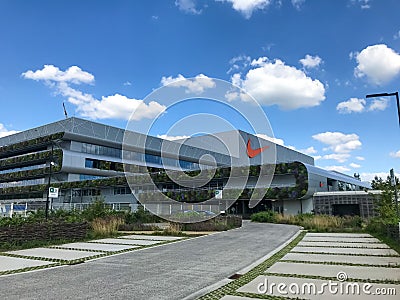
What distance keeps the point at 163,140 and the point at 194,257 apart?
55272 mm

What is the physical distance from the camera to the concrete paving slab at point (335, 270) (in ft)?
25.5

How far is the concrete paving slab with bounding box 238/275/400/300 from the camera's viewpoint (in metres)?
6.08

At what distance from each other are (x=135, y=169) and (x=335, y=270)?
53381 mm

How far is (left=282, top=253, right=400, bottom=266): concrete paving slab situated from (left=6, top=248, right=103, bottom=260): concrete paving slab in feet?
22.6

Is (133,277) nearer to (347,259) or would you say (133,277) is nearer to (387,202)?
(347,259)

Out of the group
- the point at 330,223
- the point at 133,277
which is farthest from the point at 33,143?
the point at 133,277

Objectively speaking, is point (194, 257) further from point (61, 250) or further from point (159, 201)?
point (159, 201)

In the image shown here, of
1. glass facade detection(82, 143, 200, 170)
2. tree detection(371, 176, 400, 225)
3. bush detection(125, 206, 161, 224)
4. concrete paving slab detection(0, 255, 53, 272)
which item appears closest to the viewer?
concrete paving slab detection(0, 255, 53, 272)

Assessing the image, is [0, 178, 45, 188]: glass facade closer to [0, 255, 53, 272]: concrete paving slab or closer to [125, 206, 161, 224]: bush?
[125, 206, 161, 224]: bush

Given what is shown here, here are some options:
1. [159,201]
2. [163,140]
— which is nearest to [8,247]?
[159,201]

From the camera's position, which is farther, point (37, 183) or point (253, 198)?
point (37, 183)

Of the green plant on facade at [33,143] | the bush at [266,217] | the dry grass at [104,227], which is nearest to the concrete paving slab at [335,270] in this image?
the dry grass at [104,227]

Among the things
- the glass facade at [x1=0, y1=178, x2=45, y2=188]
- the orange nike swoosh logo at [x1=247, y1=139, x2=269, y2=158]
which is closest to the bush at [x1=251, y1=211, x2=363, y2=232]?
the orange nike swoosh logo at [x1=247, y1=139, x2=269, y2=158]

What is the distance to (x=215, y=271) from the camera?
29.0ft
